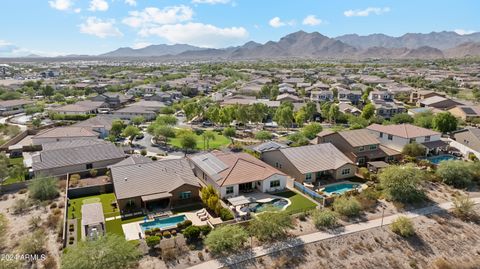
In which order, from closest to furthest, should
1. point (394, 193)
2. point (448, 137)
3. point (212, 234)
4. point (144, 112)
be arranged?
point (212, 234) → point (394, 193) → point (448, 137) → point (144, 112)

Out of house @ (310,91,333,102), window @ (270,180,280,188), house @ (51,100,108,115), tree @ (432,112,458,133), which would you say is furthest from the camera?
house @ (310,91,333,102)

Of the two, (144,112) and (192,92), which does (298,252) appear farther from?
(192,92)

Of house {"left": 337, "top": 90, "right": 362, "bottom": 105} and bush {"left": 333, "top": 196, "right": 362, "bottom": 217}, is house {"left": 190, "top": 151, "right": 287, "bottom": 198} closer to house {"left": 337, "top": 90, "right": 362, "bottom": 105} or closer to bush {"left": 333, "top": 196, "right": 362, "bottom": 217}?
bush {"left": 333, "top": 196, "right": 362, "bottom": 217}

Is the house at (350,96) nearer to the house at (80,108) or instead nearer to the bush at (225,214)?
the house at (80,108)

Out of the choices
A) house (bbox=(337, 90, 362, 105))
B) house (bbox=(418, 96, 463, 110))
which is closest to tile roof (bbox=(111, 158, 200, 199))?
house (bbox=(418, 96, 463, 110))

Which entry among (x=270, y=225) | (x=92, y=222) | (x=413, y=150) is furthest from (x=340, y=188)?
(x=92, y=222)

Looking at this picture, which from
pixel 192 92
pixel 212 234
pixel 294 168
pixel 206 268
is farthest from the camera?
pixel 192 92

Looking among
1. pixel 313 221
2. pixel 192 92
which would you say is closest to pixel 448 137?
pixel 313 221
